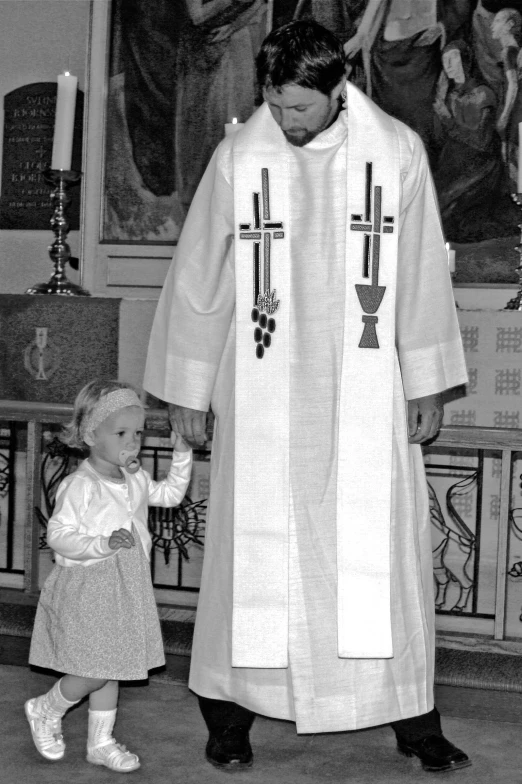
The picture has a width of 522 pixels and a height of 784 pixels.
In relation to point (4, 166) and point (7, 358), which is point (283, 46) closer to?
point (7, 358)

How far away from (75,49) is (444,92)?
2.29 meters

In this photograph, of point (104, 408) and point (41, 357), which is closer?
point (104, 408)

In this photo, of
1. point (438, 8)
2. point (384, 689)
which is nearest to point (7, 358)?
point (384, 689)

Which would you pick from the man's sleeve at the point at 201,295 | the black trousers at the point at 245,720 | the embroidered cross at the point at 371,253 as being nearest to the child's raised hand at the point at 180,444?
the man's sleeve at the point at 201,295

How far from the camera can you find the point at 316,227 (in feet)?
10.1

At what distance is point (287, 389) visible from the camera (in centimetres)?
310

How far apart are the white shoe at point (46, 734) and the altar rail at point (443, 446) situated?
1206 mm

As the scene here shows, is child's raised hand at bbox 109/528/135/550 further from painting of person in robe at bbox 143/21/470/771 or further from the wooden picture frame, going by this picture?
the wooden picture frame

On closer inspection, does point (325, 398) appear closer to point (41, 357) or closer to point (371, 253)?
point (371, 253)

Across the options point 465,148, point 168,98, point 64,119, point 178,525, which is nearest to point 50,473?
point 178,525

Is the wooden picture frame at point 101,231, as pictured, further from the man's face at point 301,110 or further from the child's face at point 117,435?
the man's face at point 301,110

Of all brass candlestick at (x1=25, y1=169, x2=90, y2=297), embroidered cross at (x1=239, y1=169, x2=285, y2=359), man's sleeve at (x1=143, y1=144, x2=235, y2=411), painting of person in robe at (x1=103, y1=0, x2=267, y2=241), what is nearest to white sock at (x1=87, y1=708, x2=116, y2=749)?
man's sleeve at (x1=143, y1=144, x2=235, y2=411)

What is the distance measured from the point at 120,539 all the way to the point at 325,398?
693 mm

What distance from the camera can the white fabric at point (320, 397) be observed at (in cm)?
306
